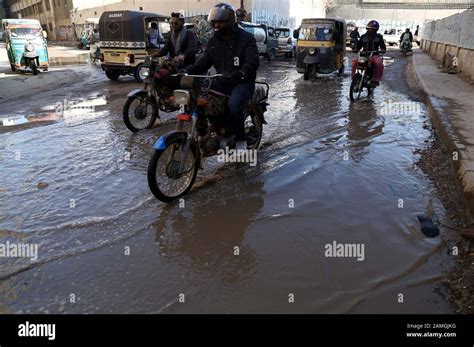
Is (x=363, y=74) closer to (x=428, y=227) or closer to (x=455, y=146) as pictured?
(x=455, y=146)

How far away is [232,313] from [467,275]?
1.97 meters

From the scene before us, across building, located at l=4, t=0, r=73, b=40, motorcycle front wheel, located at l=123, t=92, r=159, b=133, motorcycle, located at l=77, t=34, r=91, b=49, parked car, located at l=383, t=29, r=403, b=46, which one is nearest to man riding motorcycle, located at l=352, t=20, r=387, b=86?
motorcycle front wheel, located at l=123, t=92, r=159, b=133

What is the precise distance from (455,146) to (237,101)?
3.32 m

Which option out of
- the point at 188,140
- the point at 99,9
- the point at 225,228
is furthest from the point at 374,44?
the point at 99,9

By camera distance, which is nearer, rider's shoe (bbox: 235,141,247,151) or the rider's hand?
the rider's hand

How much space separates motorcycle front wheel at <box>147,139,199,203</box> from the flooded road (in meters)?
0.19

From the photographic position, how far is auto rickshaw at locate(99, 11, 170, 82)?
14.2m

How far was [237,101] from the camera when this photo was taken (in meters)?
5.01

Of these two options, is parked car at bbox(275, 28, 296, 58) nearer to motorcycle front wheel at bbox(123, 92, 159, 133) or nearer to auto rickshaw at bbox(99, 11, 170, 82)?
auto rickshaw at bbox(99, 11, 170, 82)

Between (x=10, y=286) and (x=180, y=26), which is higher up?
(x=180, y=26)

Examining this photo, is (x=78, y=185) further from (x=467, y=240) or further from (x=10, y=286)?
(x=467, y=240)

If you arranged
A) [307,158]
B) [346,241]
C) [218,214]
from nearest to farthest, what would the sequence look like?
[346,241], [218,214], [307,158]

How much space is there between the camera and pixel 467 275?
3.24 metres
